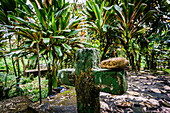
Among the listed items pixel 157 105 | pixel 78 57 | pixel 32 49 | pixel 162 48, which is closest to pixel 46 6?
pixel 32 49

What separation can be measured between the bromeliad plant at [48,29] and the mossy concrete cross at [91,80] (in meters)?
0.85

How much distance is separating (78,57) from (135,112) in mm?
701

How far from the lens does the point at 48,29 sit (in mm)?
1789

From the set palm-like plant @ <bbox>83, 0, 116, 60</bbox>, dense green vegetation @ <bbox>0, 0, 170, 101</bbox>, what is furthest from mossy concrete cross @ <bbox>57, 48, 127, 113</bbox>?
palm-like plant @ <bbox>83, 0, 116, 60</bbox>

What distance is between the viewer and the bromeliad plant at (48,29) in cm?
162

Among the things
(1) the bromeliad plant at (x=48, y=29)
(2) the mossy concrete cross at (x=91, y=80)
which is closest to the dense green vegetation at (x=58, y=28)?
(1) the bromeliad plant at (x=48, y=29)

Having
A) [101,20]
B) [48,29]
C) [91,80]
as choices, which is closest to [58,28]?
[48,29]

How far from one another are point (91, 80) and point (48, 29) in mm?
1473

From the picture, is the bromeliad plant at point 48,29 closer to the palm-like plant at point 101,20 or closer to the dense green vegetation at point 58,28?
the dense green vegetation at point 58,28

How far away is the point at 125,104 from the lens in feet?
3.19

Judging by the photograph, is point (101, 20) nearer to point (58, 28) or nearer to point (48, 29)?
point (58, 28)

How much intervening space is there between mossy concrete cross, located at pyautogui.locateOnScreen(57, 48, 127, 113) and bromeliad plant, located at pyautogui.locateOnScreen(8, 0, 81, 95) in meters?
0.85

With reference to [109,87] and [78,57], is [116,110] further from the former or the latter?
[78,57]

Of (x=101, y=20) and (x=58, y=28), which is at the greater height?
(x=101, y=20)
